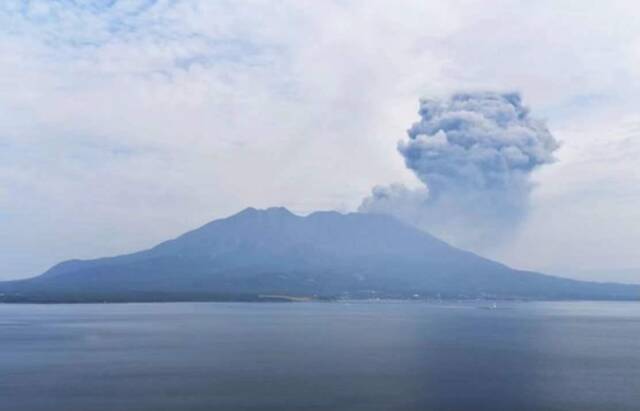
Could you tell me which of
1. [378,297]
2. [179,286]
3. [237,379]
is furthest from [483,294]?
[237,379]

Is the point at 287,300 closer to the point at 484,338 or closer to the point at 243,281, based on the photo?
the point at 243,281

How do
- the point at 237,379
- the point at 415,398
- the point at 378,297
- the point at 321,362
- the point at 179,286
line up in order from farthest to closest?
the point at 179,286
the point at 378,297
the point at 321,362
the point at 237,379
the point at 415,398

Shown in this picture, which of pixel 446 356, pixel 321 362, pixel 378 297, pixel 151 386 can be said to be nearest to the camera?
pixel 151 386

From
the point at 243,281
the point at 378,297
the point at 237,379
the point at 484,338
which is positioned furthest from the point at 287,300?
the point at 237,379

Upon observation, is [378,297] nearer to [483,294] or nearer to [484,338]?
[483,294]

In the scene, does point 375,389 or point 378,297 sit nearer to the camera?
point 375,389

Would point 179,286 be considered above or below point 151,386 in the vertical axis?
above
